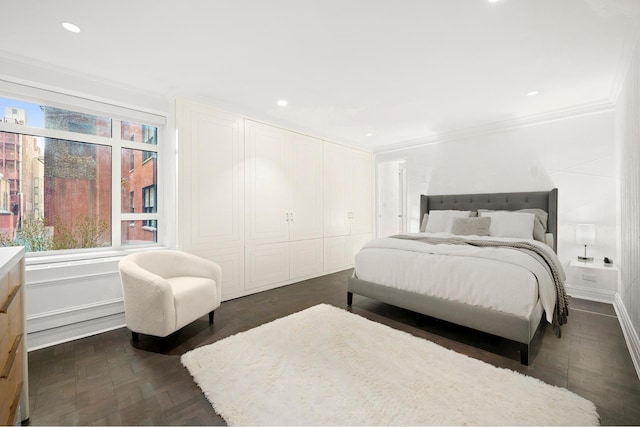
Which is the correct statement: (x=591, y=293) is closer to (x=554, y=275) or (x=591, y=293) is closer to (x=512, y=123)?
(x=554, y=275)

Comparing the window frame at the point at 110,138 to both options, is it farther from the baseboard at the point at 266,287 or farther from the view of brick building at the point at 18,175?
the baseboard at the point at 266,287

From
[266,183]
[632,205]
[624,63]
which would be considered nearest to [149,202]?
[266,183]

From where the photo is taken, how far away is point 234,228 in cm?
366

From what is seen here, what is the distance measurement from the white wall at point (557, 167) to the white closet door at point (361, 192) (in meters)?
1.26

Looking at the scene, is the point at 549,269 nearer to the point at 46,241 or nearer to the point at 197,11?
the point at 197,11

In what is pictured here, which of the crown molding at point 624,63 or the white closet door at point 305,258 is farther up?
the crown molding at point 624,63

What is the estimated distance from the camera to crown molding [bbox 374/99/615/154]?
352 centimetres

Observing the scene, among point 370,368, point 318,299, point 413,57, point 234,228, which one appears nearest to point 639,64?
point 413,57

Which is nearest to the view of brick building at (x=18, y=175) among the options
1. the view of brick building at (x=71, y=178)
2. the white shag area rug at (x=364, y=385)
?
the view of brick building at (x=71, y=178)

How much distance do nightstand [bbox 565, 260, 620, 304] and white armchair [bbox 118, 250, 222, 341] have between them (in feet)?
13.7

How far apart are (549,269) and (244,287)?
11.0 feet

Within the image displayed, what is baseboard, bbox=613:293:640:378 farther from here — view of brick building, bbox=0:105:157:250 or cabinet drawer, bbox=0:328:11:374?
view of brick building, bbox=0:105:157:250

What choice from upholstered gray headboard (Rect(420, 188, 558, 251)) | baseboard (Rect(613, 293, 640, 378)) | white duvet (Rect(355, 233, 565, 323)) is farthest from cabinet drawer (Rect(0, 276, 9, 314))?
upholstered gray headboard (Rect(420, 188, 558, 251))

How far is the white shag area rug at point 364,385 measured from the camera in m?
1.55
